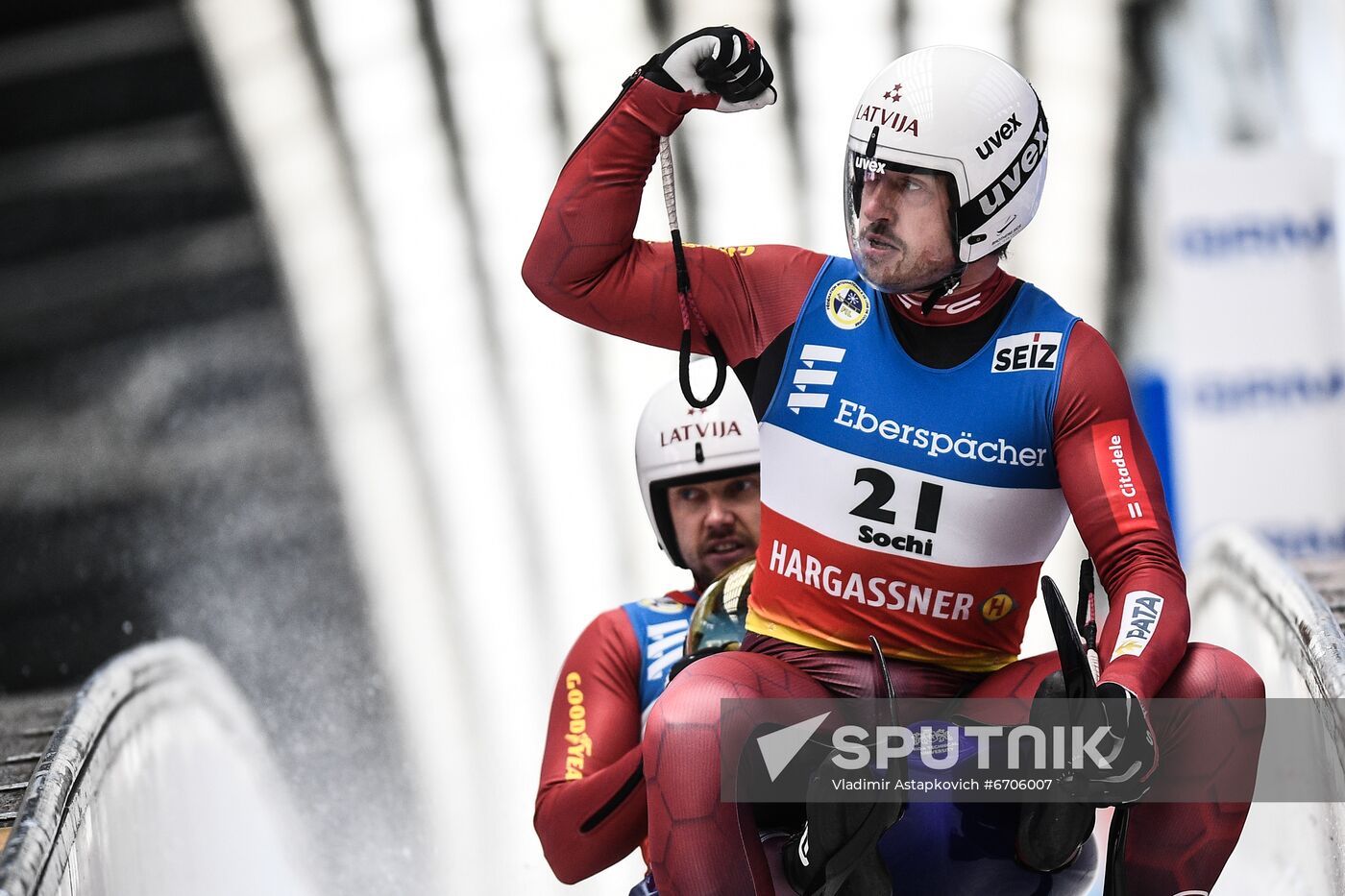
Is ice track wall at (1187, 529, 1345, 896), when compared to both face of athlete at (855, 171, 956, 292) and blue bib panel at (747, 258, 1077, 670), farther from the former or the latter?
face of athlete at (855, 171, 956, 292)

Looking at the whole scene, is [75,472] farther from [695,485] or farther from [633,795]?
[633,795]

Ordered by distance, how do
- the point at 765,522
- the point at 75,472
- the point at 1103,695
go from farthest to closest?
the point at 75,472 → the point at 765,522 → the point at 1103,695

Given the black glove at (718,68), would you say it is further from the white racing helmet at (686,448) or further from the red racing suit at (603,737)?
the red racing suit at (603,737)

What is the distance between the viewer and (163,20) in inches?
396

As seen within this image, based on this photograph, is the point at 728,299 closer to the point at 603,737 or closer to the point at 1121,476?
the point at 1121,476

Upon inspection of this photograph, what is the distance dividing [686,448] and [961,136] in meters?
1.28

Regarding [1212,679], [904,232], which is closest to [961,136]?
[904,232]

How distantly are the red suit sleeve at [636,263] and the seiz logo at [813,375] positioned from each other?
0.26 feet

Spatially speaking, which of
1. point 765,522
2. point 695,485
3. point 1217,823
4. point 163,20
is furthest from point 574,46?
point 1217,823

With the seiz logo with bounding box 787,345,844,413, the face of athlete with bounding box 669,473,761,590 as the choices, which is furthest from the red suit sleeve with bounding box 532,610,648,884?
the seiz logo with bounding box 787,345,844,413

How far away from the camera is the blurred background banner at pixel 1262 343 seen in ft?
24.5

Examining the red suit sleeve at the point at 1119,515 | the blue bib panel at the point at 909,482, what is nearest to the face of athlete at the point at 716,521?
the blue bib panel at the point at 909,482

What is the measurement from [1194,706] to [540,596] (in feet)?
18.9

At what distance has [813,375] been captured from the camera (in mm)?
3121
